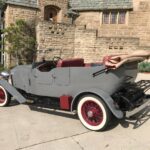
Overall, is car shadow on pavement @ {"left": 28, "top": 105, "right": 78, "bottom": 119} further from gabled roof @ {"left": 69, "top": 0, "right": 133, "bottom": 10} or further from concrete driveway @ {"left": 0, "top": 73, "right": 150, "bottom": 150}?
gabled roof @ {"left": 69, "top": 0, "right": 133, "bottom": 10}

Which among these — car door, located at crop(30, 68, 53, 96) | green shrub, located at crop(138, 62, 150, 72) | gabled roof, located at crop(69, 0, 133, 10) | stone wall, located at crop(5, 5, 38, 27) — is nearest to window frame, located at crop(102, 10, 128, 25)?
gabled roof, located at crop(69, 0, 133, 10)

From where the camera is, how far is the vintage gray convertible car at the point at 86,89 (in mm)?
5668

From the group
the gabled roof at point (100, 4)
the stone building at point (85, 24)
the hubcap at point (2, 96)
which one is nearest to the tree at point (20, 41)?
the stone building at point (85, 24)

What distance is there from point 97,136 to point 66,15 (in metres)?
16.9

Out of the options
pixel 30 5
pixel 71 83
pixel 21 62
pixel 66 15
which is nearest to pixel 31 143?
pixel 71 83

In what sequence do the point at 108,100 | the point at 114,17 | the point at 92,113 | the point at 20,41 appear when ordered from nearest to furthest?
the point at 108,100 < the point at 92,113 < the point at 20,41 < the point at 114,17

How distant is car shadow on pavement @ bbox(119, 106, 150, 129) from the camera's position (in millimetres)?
6105

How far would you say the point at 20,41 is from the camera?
1731 centimetres

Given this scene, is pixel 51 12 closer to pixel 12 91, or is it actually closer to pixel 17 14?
pixel 17 14

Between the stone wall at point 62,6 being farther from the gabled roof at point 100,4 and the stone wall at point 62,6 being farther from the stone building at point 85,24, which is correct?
the gabled roof at point 100,4

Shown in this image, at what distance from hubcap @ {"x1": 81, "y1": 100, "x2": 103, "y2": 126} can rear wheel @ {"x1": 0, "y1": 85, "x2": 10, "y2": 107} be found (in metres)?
2.40

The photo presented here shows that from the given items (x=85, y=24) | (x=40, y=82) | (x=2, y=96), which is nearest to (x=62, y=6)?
(x=85, y=24)

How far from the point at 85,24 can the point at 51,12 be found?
8.97ft

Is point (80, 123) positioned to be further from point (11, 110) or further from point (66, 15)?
point (66, 15)
